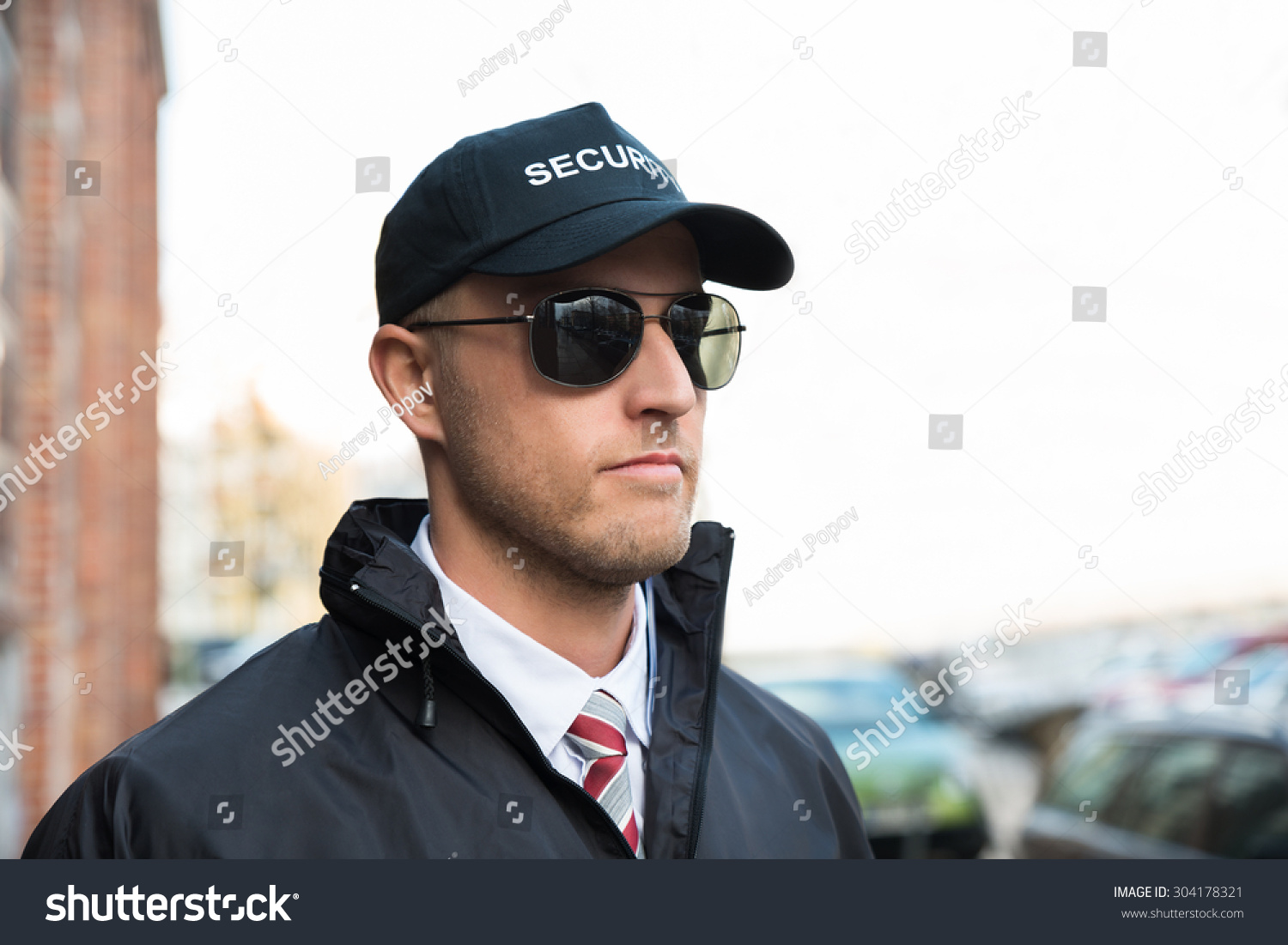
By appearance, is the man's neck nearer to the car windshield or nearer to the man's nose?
the man's nose

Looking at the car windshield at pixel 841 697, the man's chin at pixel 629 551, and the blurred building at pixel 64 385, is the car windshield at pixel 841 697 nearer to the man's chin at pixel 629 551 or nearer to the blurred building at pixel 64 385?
the blurred building at pixel 64 385

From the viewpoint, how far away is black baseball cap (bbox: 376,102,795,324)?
1.62m

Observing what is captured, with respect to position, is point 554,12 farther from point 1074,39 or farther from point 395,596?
point 395,596

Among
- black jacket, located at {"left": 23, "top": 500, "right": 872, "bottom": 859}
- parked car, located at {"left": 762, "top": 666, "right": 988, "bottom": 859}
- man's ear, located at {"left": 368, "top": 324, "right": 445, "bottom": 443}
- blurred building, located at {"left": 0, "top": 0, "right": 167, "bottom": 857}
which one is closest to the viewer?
black jacket, located at {"left": 23, "top": 500, "right": 872, "bottom": 859}

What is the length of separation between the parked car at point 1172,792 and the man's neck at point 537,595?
2665 mm

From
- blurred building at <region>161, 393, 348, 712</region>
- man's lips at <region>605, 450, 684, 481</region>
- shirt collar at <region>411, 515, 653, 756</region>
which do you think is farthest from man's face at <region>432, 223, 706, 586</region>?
blurred building at <region>161, 393, 348, 712</region>

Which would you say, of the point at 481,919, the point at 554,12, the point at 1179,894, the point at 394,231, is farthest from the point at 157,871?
the point at 554,12

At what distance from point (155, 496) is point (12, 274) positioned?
5.06m

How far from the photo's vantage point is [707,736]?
5.52ft

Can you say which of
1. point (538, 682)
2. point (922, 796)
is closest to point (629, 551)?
point (538, 682)

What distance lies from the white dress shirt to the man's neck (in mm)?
21

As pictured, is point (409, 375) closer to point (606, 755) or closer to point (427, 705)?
point (427, 705)

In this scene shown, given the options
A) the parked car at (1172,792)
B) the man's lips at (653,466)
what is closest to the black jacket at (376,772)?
the man's lips at (653,466)

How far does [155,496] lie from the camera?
390 inches
